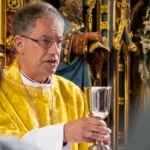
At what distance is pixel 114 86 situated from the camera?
3.06 m

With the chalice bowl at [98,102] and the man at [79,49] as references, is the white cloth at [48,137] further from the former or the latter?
the man at [79,49]

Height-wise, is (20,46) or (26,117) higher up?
(20,46)

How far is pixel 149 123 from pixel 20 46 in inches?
81.4

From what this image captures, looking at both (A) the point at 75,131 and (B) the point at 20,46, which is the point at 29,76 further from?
(A) the point at 75,131

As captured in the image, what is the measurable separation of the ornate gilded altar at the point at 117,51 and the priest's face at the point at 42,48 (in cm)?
148

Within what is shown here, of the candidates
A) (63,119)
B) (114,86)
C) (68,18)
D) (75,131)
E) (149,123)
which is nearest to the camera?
(75,131)

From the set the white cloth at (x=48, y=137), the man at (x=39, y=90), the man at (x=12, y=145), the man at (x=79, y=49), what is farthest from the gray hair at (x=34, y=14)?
the man at (x=79, y=49)

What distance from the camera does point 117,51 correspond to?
9.95 feet

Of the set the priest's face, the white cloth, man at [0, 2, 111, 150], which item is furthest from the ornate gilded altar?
the white cloth

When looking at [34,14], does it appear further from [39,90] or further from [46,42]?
[39,90]

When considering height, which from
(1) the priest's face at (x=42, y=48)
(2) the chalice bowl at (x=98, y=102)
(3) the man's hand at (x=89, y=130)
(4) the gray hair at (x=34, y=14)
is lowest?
(3) the man's hand at (x=89, y=130)

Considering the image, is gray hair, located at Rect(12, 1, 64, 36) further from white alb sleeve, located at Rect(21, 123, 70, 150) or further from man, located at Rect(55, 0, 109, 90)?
man, located at Rect(55, 0, 109, 90)

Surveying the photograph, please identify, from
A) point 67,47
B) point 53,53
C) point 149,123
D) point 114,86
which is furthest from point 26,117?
point 149,123

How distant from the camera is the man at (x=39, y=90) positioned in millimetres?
1324
